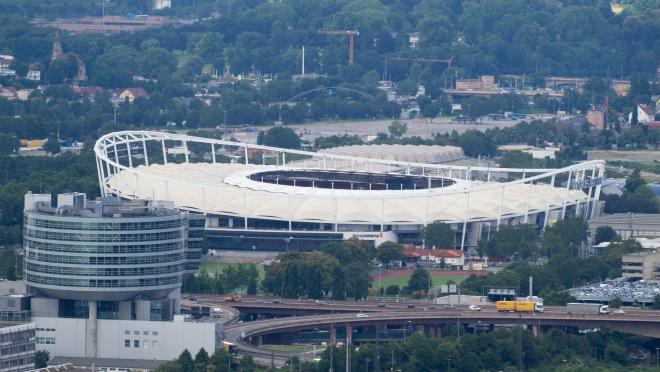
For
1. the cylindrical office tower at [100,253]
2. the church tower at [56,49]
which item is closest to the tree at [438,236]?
the cylindrical office tower at [100,253]

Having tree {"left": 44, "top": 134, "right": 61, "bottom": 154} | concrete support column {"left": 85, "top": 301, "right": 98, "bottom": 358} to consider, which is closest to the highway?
concrete support column {"left": 85, "top": 301, "right": 98, "bottom": 358}

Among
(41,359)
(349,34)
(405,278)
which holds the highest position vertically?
(349,34)

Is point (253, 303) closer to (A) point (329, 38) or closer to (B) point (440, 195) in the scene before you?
(B) point (440, 195)

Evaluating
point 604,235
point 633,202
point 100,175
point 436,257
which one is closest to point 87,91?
point 100,175

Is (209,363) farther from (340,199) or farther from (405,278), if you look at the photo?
(340,199)

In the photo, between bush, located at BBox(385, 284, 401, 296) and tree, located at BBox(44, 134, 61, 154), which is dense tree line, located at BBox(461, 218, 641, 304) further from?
tree, located at BBox(44, 134, 61, 154)
